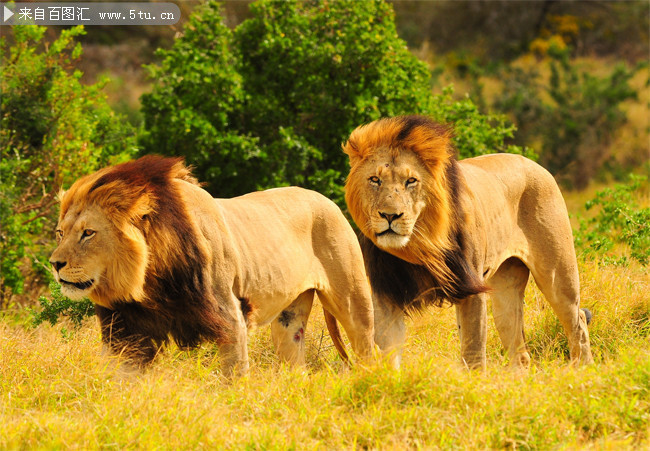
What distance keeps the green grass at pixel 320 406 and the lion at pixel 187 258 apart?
0.26 meters

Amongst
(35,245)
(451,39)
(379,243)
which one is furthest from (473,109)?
(451,39)

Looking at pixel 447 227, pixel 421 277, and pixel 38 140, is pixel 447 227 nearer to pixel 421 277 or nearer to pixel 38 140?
pixel 421 277

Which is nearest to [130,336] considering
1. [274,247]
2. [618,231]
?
[274,247]

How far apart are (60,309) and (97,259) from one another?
208 centimetres

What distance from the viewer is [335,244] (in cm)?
502

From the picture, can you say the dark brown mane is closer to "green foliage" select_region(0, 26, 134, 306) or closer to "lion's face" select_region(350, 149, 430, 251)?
"lion's face" select_region(350, 149, 430, 251)

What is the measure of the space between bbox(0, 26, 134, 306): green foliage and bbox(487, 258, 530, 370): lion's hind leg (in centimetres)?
380

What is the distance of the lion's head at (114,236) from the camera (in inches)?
160

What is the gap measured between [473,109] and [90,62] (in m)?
16.2

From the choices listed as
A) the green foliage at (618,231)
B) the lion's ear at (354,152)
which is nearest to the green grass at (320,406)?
the lion's ear at (354,152)

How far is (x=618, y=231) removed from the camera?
8141 mm

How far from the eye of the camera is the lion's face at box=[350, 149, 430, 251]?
14.5 ft

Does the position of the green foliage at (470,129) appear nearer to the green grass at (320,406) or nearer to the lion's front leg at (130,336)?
the green grass at (320,406)

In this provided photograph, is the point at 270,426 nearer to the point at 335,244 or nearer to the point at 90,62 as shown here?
the point at 335,244
